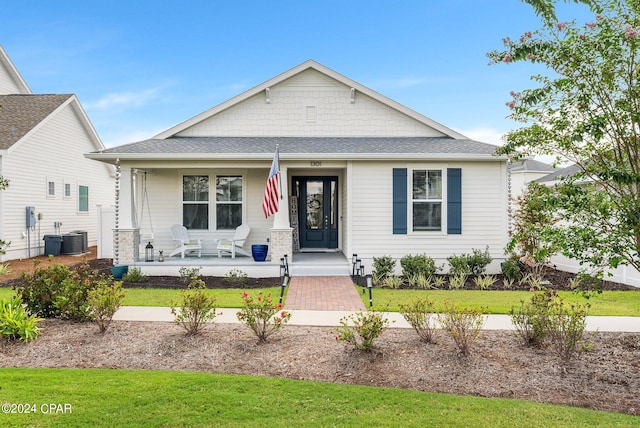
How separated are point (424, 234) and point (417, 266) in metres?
1.10

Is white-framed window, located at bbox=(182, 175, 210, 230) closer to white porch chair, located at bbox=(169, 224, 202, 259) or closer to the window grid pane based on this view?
white porch chair, located at bbox=(169, 224, 202, 259)

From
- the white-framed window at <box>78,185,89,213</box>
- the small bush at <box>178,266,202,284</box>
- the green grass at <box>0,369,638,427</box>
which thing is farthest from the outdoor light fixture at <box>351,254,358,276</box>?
the white-framed window at <box>78,185,89,213</box>

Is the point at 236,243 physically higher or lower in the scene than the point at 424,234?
lower

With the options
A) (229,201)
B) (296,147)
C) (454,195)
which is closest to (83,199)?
(229,201)

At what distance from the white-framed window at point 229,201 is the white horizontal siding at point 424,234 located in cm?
373

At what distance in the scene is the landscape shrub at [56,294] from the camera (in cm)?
648

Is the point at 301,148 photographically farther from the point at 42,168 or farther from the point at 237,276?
the point at 42,168

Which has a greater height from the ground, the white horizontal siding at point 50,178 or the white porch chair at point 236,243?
the white horizontal siding at point 50,178

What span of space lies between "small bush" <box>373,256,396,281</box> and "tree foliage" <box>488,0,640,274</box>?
21.7 feet

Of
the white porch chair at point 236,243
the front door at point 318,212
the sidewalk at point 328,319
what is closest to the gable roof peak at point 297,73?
the front door at point 318,212

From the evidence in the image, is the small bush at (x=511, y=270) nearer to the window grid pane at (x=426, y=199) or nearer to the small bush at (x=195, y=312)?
the window grid pane at (x=426, y=199)

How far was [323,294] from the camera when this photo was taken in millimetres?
9070

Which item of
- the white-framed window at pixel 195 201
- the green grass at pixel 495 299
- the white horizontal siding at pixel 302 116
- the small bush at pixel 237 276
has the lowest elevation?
the green grass at pixel 495 299

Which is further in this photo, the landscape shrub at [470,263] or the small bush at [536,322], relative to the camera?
the landscape shrub at [470,263]
